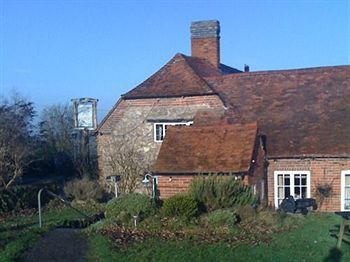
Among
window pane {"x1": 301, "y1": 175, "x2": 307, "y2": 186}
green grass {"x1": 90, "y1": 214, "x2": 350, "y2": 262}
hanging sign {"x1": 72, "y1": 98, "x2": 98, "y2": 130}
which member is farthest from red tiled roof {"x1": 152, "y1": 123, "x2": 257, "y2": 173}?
hanging sign {"x1": 72, "y1": 98, "x2": 98, "y2": 130}

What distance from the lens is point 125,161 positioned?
25.7 metres

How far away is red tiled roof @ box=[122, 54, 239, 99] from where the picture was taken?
26.0 meters

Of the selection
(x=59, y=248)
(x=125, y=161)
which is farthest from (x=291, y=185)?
(x=59, y=248)

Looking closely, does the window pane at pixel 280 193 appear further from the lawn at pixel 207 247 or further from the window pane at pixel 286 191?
the lawn at pixel 207 247

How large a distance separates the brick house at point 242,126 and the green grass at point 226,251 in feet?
19.7

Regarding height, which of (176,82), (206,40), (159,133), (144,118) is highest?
(206,40)

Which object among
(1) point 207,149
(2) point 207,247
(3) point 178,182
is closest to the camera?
(2) point 207,247

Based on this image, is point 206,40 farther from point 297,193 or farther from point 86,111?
point 297,193

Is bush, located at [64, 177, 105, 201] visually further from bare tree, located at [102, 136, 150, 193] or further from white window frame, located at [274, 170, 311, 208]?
white window frame, located at [274, 170, 311, 208]

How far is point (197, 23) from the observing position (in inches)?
1243

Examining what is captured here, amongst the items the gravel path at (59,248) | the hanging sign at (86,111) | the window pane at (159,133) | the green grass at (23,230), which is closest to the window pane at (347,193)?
the window pane at (159,133)

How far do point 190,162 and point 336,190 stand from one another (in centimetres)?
649

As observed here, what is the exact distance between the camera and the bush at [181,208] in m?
15.6

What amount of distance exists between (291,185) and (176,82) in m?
8.17
